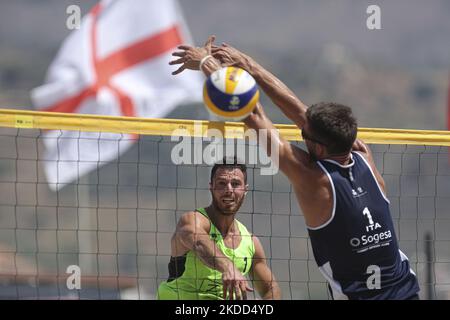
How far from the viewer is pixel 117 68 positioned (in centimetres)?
1861

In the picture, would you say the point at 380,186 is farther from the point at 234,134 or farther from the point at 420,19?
the point at 420,19

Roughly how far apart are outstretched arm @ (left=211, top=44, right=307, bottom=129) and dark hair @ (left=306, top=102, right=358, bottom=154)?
1.97 feet

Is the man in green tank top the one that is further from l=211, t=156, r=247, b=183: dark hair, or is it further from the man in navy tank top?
the man in navy tank top

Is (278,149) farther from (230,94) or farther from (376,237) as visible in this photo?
(376,237)

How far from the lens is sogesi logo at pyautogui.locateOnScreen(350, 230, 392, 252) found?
→ 7.02 meters

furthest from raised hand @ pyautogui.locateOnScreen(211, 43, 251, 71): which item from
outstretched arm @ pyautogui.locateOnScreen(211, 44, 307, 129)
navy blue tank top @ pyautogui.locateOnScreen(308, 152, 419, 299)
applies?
navy blue tank top @ pyautogui.locateOnScreen(308, 152, 419, 299)

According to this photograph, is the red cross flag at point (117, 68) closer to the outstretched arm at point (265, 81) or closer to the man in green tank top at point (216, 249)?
the man in green tank top at point (216, 249)

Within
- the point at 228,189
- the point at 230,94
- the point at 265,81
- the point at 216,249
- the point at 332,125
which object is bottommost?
the point at 216,249

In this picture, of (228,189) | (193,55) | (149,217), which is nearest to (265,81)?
(193,55)

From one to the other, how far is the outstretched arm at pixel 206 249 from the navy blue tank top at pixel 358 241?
620 millimetres

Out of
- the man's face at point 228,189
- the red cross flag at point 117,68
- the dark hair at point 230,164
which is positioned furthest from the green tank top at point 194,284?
the red cross flag at point 117,68

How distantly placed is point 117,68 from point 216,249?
11.0 m

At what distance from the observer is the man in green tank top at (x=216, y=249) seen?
8.08 m

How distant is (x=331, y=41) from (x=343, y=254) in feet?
212
